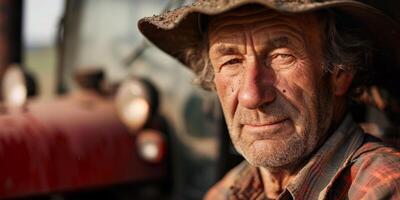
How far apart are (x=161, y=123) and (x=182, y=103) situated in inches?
A: 6.4

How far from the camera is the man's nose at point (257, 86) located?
2.16 m

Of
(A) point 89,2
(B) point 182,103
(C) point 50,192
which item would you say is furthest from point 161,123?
(A) point 89,2

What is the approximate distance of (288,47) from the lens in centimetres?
222

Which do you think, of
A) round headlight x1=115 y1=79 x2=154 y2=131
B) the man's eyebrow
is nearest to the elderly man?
the man's eyebrow

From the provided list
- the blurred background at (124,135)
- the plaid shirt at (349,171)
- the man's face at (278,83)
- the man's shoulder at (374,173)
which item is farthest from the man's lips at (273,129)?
the blurred background at (124,135)

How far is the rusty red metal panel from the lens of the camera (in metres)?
3.56

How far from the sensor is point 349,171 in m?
2.13

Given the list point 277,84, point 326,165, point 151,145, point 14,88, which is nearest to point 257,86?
point 277,84

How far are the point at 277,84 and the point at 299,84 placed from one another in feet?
0.24

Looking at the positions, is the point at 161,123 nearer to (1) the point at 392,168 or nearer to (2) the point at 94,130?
(2) the point at 94,130

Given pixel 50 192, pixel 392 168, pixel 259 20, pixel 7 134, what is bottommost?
pixel 50 192

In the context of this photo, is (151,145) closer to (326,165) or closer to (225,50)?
(225,50)

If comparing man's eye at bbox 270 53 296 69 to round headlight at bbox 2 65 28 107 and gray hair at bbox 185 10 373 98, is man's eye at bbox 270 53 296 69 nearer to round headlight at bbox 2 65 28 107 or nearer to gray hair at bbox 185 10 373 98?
gray hair at bbox 185 10 373 98

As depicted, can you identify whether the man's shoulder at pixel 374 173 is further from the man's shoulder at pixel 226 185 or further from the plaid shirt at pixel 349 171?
the man's shoulder at pixel 226 185
